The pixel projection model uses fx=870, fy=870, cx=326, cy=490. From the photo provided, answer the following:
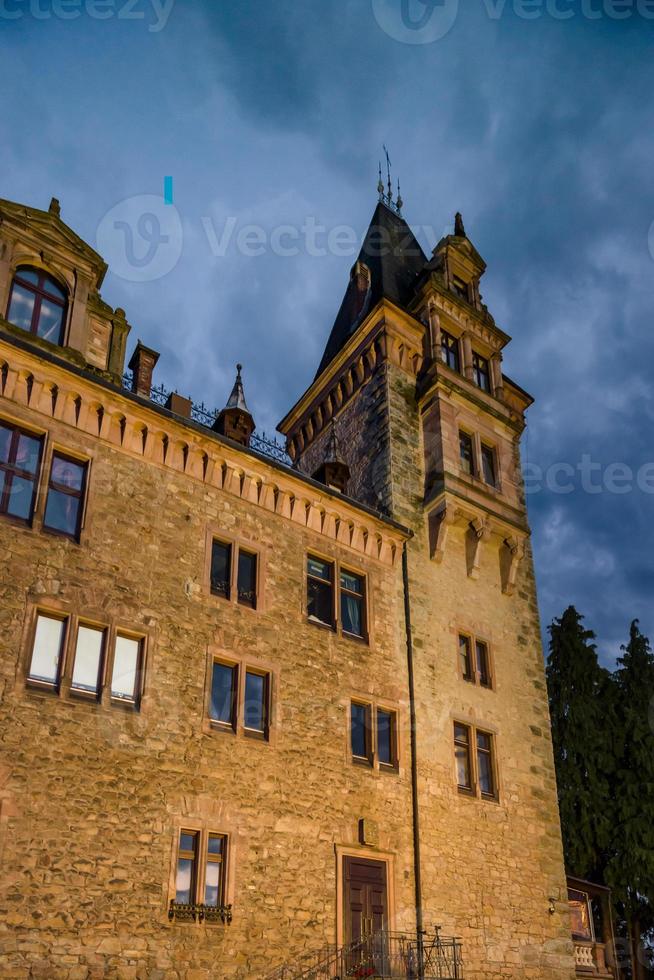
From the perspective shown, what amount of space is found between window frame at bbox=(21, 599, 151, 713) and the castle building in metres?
0.05

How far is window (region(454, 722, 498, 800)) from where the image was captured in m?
21.4

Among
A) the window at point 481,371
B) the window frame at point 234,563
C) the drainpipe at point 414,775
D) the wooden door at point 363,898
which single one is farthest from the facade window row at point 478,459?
→ the wooden door at point 363,898

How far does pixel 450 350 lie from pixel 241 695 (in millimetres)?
14872

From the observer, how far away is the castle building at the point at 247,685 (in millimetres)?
14609

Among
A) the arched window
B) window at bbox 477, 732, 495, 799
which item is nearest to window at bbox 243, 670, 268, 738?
window at bbox 477, 732, 495, 799

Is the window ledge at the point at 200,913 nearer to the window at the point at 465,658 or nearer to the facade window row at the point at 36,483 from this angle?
the facade window row at the point at 36,483

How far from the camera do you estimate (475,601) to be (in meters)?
24.2

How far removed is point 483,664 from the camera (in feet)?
77.8

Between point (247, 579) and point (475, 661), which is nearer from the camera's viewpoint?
point (247, 579)

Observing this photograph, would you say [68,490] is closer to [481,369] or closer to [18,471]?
Result: [18,471]

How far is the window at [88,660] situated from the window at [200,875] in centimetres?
313

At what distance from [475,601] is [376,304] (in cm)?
954

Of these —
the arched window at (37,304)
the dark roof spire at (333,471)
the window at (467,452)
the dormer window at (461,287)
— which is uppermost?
the dormer window at (461,287)

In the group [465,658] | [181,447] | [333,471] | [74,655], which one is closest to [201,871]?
[74,655]
